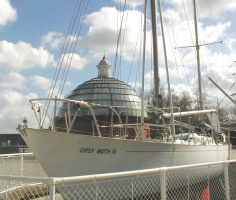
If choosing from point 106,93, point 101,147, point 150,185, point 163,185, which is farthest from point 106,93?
point 163,185

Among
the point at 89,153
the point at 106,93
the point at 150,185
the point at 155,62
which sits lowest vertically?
the point at 150,185

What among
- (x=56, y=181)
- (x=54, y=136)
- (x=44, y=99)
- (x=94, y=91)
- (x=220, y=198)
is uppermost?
(x=94, y=91)

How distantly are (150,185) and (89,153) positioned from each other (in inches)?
222

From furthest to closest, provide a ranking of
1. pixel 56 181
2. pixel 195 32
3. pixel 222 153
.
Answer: pixel 195 32, pixel 222 153, pixel 56 181

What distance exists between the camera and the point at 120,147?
14.1 meters

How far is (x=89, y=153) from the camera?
1326cm

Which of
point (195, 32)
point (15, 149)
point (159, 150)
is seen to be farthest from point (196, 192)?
point (15, 149)

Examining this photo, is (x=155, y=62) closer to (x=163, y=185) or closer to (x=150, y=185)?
(x=150, y=185)

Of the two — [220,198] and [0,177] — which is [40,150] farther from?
[0,177]

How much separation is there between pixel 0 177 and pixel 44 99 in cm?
834

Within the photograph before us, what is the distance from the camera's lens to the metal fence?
21.1 ft

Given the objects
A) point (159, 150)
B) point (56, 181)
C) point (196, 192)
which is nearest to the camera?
point (56, 181)

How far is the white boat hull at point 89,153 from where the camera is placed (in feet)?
41.5

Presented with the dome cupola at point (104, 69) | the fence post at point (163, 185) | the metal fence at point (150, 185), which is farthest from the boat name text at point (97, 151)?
the dome cupola at point (104, 69)
